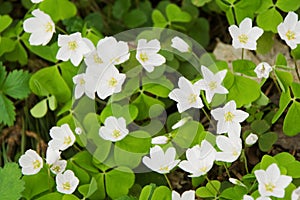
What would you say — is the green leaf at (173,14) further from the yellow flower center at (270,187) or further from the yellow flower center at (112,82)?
the yellow flower center at (270,187)

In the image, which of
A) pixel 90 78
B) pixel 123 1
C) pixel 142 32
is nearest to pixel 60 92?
pixel 90 78

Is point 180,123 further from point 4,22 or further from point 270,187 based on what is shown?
point 4,22

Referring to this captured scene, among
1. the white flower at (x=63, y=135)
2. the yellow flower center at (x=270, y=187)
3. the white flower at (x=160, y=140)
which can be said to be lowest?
the white flower at (x=63, y=135)

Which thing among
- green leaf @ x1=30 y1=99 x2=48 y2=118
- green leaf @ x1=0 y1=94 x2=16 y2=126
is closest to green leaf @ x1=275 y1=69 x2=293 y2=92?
green leaf @ x1=30 y1=99 x2=48 y2=118

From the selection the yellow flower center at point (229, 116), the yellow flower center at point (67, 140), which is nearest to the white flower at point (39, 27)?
the yellow flower center at point (67, 140)

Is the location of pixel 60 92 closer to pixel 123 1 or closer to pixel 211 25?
pixel 123 1

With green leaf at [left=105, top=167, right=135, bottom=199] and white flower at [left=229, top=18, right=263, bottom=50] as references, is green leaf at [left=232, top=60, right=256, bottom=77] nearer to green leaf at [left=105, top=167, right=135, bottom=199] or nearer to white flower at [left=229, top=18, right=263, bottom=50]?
white flower at [left=229, top=18, right=263, bottom=50]

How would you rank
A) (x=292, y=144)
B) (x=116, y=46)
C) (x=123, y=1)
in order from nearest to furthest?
(x=116, y=46) → (x=292, y=144) → (x=123, y=1)
